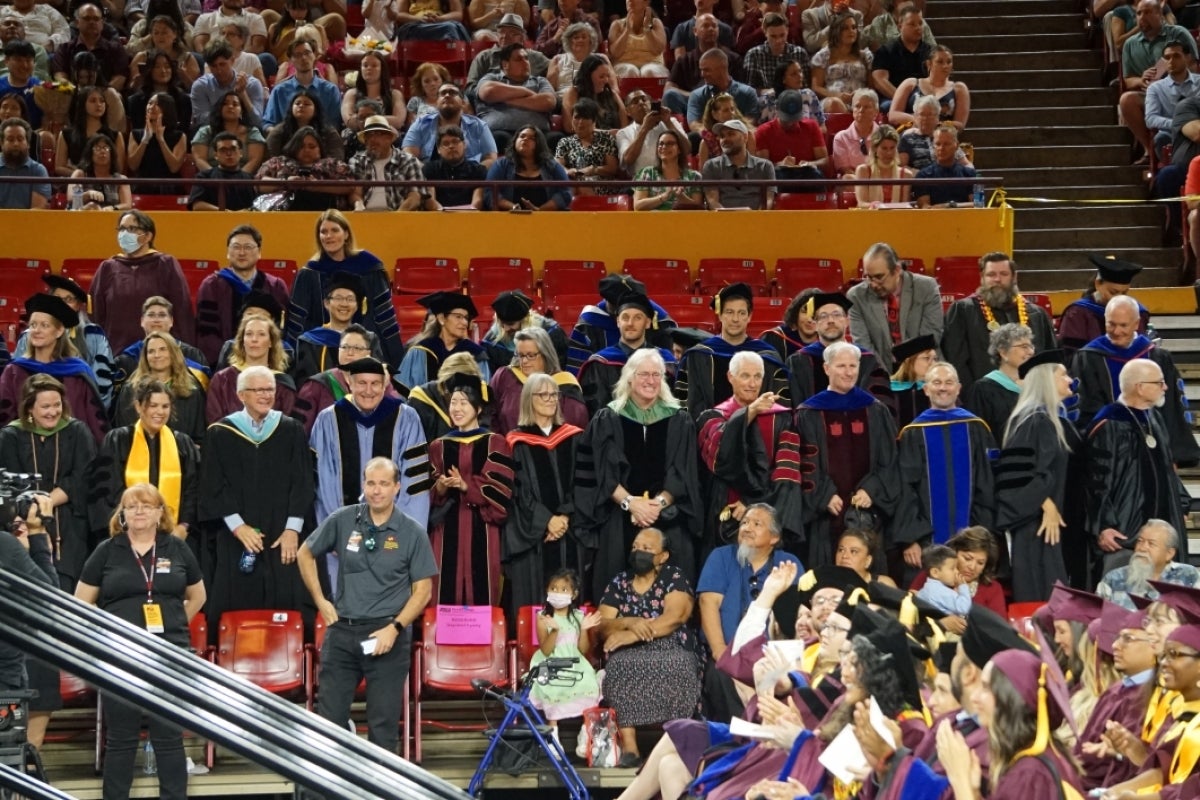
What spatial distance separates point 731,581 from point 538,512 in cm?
99

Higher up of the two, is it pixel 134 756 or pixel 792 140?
pixel 792 140

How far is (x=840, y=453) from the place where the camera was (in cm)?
945

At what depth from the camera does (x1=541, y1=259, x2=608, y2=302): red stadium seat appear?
12.0m

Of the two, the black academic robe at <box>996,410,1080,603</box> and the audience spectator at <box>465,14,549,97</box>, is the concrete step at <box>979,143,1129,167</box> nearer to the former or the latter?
the audience spectator at <box>465,14,549,97</box>

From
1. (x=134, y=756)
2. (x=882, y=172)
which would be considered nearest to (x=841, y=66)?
(x=882, y=172)

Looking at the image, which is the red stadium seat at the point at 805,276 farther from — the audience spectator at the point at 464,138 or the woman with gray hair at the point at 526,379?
the woman with gray hair at the point at 526,379

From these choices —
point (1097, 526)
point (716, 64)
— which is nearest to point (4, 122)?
point (716, 64)

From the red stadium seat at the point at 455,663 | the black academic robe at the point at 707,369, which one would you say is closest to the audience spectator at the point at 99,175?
the black academic robe at the point at 707,369

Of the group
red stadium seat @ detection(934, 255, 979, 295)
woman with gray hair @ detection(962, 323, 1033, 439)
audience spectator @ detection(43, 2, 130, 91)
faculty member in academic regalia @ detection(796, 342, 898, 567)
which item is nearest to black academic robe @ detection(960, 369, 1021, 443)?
woman with gray hair @ detection(962, 323, 1033, 439)

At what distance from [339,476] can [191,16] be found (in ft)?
21.9

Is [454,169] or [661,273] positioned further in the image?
[454,169]

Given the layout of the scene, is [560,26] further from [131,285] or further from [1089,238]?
Result: [131,285]

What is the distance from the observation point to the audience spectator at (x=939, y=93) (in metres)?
13.5

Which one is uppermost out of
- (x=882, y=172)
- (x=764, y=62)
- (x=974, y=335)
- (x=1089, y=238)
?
(x=764, y=62)
